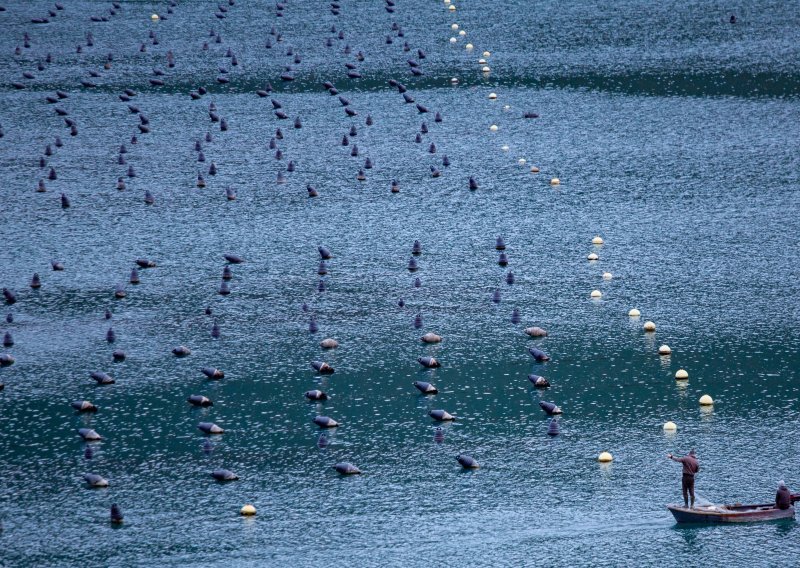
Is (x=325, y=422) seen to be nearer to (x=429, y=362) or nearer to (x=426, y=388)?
(x=426, y=388)

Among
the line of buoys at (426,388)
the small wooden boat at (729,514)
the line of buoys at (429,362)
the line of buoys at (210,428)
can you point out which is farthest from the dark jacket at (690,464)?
the line of buoys at (210,428)

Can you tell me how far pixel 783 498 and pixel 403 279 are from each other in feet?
92.9

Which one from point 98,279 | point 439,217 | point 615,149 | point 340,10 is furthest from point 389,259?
point 340,10

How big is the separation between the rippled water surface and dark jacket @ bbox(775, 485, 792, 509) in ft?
2.11

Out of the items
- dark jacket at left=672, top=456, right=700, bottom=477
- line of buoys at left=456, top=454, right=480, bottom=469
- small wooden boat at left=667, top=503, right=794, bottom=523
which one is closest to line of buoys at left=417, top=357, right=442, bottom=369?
line of buoys at left=456, top=454, right=480, bottom=469

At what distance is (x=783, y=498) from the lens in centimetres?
4809

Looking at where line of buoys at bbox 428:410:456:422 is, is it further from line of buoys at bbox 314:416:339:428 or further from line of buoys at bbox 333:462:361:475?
line of buoys at bbox 333:462:361:475

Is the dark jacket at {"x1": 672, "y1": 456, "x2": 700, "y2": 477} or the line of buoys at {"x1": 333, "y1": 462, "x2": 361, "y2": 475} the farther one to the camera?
the line of buoys at {"x1": 333, "y1": 462, "x2": 361, "y2": 475}

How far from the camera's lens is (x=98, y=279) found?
2899 inches

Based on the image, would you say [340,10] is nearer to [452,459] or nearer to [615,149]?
[615,149]

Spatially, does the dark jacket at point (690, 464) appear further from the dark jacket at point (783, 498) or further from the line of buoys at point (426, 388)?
the line of buoys at point (426, 388)

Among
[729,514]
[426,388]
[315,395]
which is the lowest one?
[729,514]

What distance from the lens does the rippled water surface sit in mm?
51094

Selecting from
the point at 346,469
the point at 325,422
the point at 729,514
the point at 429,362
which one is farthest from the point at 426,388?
the point at 729,514
